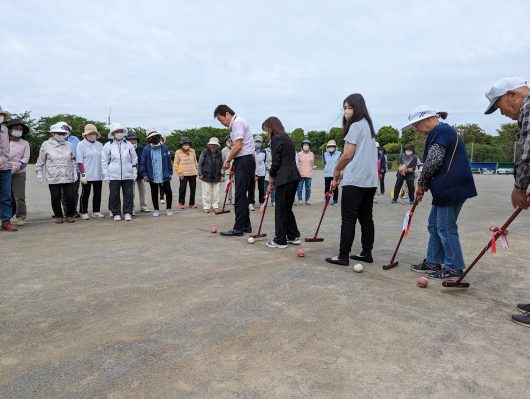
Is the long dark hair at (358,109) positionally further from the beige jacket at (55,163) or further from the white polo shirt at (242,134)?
the beige jacket at (55,163)

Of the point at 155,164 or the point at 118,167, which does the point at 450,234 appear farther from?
the point at 155,164

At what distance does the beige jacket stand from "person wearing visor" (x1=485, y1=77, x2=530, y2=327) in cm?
747

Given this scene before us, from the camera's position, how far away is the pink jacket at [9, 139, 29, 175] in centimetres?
765

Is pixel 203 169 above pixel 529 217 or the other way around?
above

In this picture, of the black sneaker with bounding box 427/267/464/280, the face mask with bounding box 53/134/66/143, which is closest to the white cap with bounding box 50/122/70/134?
the face mask with bounding box 53/134/66/143

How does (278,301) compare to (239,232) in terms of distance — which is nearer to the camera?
(278,301)

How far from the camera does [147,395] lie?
2295 millimetres

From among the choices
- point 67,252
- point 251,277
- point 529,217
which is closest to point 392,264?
point 251,277

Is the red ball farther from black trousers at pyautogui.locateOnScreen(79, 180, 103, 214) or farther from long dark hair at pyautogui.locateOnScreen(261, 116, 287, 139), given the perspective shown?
black trousers at pyautogui.locateOnScreen(79, 180, 103, 214)

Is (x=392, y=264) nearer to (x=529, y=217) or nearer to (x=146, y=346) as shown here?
(x=146, y=346)

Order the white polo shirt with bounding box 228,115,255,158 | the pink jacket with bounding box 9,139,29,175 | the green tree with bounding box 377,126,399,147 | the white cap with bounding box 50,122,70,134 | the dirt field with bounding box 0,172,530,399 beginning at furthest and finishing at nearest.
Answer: the green tree with bounding box 377,126,399,147
the white cap with bounding box 50,122,70,134
the pink jacket with bounding box 9,139,29,175
the white polo shirt with bounding box 228,115,255,158
the dirt field with bounding box 0,172,530,399

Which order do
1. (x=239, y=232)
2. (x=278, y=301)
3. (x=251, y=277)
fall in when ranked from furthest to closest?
(x=239, y=232), (x=251, y=277), (x=278, y=301)

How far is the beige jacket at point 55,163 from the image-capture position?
7816 millimetres

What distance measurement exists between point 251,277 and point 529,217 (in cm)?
758
